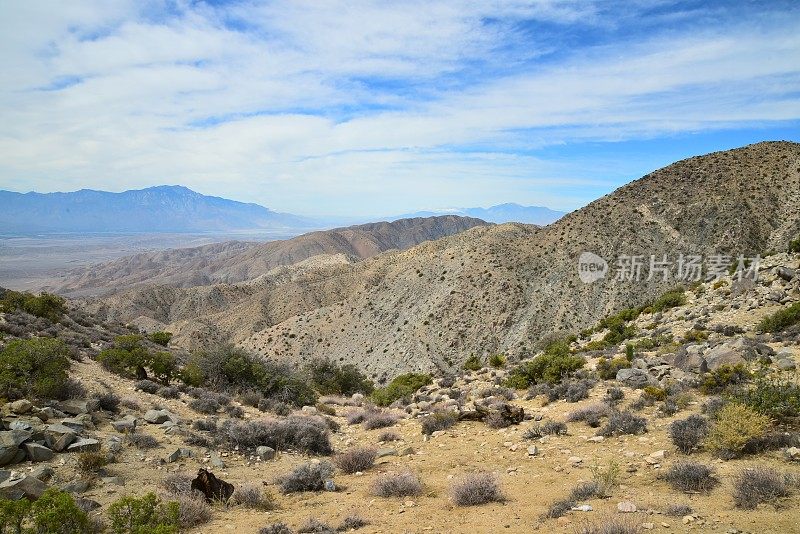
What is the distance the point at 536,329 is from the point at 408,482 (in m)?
34.5

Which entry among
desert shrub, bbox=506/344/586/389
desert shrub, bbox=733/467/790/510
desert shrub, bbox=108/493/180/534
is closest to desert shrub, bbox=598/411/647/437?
desert shrub, bbox=733/467/790/510

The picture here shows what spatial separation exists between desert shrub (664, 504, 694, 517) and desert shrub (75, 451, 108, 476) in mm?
8745

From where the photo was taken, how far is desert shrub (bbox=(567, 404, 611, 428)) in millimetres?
11010

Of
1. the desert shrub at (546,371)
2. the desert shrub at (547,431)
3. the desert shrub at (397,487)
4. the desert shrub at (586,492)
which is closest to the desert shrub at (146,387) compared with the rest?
the desert shrub at (397,487)

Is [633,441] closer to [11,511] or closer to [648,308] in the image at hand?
[11,511]

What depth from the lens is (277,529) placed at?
21.4 feet

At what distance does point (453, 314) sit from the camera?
45688 millimetres

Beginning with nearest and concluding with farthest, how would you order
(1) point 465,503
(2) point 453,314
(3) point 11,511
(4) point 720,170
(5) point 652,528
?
(3) point 11,511, (5) point 652,528, (1) point 465,503, (2) point 453,314, (4) point 720,170

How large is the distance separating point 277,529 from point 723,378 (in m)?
10.8

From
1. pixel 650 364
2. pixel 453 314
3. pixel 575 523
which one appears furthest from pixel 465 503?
pixel 453 314

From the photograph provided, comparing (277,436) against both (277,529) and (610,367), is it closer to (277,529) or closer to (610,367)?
(277,529)

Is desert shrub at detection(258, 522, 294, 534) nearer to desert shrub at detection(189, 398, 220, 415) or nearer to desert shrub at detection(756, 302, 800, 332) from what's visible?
desert shrub at detection(189, 398, 220, 415)

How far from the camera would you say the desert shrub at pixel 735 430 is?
7823 mm

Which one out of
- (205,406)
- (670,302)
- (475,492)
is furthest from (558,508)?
(670,302)
